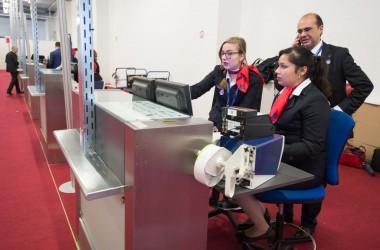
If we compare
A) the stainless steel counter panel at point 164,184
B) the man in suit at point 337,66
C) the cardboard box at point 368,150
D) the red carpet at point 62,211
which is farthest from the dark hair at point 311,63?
the cardboard box at point 368,150

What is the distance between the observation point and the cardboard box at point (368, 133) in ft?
11.7

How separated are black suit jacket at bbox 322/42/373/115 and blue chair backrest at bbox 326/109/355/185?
0.61 metres

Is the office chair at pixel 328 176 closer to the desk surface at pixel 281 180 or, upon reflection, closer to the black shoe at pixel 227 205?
the desk surface at pixel 281 180

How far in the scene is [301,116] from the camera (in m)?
1.61

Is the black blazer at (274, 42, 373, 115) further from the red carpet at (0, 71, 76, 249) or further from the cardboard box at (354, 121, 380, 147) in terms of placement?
the red carpet at (0, 71, 76, 249)

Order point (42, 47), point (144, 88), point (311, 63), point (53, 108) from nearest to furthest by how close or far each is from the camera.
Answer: point (144, 88) → point (311, 63) → point (53, 108) → point (42, 47)

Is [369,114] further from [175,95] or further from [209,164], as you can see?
[209,164]

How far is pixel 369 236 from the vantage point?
214 centimetres

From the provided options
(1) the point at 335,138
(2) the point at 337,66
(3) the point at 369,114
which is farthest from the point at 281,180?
(3) the point at 369,114

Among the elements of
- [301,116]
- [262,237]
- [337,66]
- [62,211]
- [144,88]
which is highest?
[337,66]

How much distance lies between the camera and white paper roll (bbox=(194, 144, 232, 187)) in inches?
36.9

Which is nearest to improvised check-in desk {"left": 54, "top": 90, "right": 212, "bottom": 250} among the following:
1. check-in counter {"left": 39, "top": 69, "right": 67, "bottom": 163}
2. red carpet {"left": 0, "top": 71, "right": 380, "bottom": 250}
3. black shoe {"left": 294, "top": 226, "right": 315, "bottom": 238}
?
red carpet {"left": 0, "top": 71, "right": 380, "bottom": 250}

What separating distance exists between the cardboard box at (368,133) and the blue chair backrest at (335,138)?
7.54 ft

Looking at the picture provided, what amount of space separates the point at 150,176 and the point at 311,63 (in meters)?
1.23
